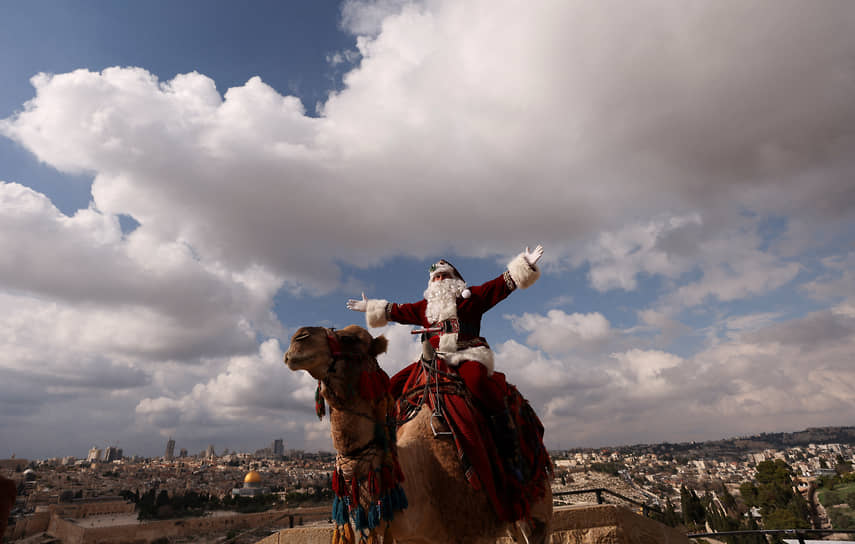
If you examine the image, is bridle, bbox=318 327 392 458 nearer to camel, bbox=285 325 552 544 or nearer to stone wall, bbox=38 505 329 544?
camel, bbox=285 325 552 544

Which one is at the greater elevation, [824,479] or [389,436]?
[389,436]

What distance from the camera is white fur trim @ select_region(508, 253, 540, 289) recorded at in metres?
4.83

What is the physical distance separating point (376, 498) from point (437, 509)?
702 millimetres

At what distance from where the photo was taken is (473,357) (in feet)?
14.0

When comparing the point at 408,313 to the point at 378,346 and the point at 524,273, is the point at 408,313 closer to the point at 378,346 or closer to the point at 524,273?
the point at 524,273

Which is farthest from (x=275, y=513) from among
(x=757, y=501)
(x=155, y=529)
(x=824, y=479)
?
(x=824, y=479)

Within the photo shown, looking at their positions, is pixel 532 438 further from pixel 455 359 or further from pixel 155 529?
pixel 155 529

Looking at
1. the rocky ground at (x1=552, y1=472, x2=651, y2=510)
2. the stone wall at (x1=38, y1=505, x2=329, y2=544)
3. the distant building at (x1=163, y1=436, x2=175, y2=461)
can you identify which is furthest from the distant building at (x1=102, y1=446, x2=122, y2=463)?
the rocky ground at (x1=552, y1=472, x2=651, y2=510)

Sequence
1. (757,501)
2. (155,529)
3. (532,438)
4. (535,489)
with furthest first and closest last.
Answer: (757,501)
(155,529)
(532,438)
(535,489)

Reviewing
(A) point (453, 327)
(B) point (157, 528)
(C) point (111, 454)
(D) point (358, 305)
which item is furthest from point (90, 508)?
(C) point (111, 454)

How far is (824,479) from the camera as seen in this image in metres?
52.8

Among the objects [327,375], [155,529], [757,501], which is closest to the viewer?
[327,375]

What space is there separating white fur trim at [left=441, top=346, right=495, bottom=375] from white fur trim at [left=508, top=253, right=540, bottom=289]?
0.97 m

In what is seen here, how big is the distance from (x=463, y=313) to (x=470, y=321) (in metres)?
0.13
